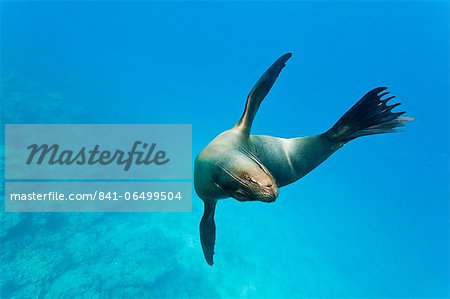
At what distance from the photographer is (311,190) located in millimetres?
37156

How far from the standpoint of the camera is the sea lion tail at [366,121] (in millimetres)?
3025

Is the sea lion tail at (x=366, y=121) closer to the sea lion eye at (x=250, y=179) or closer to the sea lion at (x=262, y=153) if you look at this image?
the sea lion at (x=262, y=153)

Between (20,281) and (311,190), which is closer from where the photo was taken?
(20,281)

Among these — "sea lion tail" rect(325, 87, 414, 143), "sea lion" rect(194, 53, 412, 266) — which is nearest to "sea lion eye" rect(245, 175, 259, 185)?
"sea lion" rect(194, 53, 412, 266)

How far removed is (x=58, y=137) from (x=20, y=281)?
11.7 m

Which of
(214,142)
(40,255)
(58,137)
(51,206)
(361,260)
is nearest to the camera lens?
(214,142)

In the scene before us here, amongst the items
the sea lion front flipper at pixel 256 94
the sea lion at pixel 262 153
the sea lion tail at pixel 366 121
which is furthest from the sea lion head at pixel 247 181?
the sea lion tail at pixel 366 121

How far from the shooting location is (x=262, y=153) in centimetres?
252

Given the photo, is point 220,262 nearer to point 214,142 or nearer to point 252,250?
point 252,250

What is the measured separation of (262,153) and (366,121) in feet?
4.07

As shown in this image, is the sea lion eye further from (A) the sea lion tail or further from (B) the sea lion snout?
(A) the sea lion tail

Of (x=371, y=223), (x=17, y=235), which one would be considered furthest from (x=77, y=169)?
(x=371, y=223)

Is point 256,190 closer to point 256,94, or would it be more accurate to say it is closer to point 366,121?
point 256,94

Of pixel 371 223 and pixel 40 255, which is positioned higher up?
pixel 40 255
